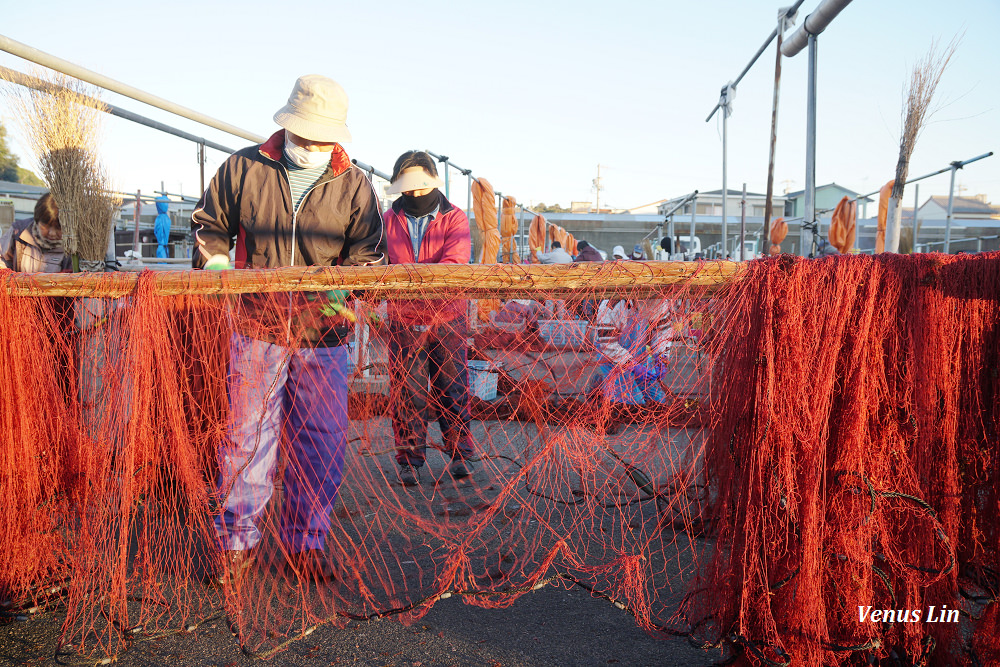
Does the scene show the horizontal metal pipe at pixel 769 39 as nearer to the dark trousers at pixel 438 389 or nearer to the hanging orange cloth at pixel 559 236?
the dark trousers at pixel 438 389

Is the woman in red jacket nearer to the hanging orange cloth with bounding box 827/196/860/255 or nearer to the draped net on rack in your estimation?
the draped net on rack

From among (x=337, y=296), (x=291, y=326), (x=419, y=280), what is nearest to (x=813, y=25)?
(x=419, y=280)

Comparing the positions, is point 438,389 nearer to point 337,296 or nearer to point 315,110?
point 337,296

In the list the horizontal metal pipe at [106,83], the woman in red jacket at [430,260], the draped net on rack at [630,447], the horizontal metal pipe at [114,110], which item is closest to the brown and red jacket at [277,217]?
the draped net on rack at [630,447]

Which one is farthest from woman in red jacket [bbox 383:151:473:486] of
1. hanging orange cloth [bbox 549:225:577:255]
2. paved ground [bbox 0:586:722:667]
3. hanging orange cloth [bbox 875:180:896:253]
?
hanging orange cloth [bbox 549:225:577:255]

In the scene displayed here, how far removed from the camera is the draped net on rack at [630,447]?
161cm

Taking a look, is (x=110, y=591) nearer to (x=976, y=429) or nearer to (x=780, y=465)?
(x=780, y=465)

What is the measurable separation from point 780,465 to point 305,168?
203cm

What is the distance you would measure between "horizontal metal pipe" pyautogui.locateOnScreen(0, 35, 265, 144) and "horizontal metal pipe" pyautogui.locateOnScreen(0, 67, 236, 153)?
0.24 meters

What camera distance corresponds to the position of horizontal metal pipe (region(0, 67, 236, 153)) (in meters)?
2.97

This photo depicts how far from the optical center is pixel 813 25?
149 inches

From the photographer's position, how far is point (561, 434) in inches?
79.6

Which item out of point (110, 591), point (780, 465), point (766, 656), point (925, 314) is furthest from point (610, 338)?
point (110, 591)

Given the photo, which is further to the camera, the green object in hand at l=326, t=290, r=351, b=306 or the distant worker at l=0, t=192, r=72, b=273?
the distant worker at l=0, t=192, r=72, b=273
